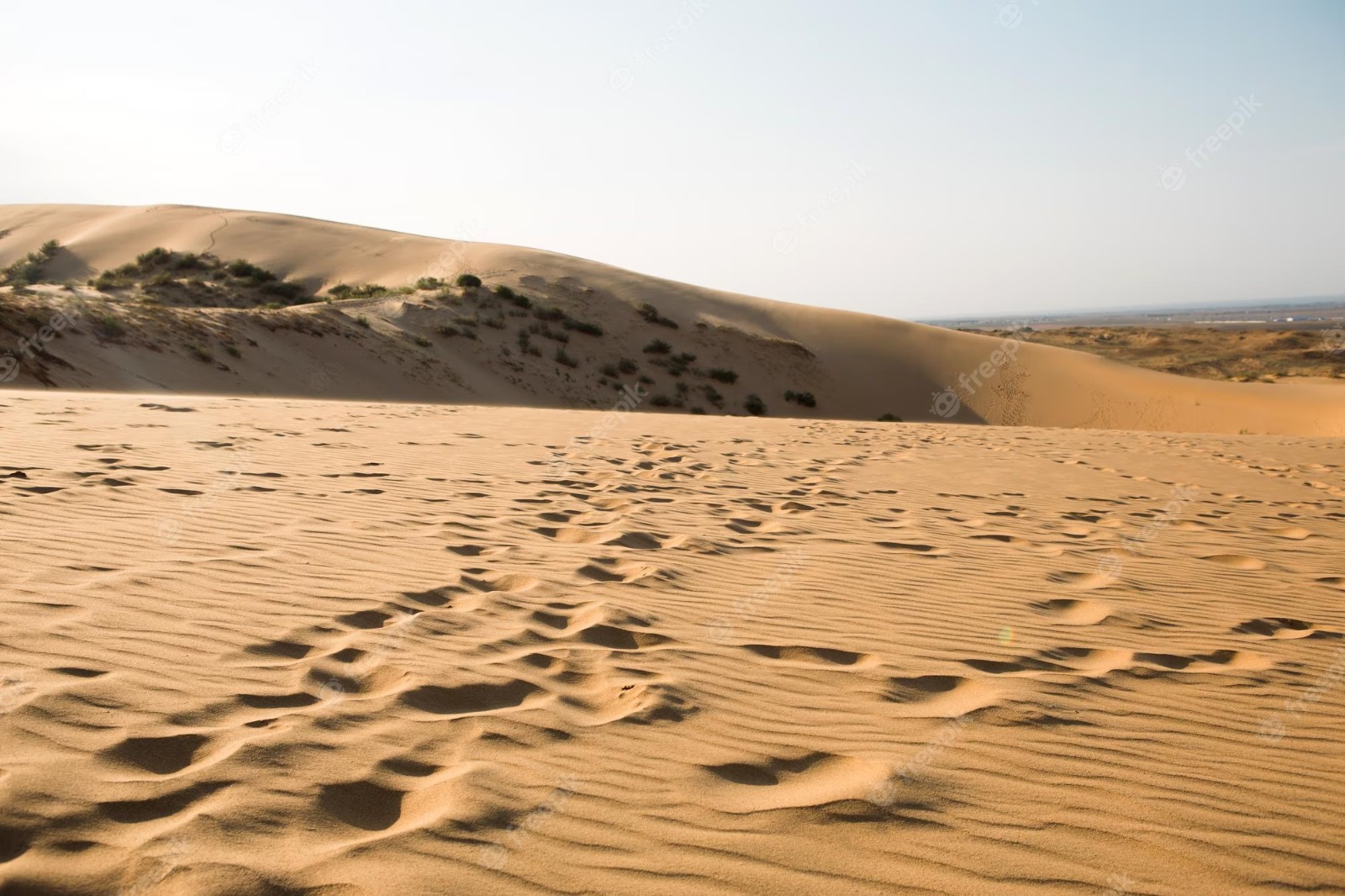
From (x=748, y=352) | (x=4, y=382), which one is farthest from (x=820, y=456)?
(x=748, y=352)

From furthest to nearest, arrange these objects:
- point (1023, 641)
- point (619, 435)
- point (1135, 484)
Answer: point (619, 435), point (1135, 484), point (1023, 641)

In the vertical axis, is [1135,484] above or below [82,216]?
below

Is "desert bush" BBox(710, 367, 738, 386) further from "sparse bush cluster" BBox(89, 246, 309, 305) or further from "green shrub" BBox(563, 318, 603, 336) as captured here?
"sparse bush cluster" BBox(89, 246, 309, 305)

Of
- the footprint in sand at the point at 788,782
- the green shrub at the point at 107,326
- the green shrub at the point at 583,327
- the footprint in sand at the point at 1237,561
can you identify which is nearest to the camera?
the footprint in sand at the point at 788,782

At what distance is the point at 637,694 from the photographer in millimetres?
2951

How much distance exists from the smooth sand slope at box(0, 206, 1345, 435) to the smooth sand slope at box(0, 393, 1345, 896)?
1188 cm

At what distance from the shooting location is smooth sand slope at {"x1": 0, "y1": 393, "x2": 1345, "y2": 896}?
202 cm

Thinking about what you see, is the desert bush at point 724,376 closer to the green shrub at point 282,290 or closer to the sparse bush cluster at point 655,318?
the sparse bush cluster at point 655,318

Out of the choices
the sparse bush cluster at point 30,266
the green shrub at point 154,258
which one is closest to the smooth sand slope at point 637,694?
the green shrub at point 154,258

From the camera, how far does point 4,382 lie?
505 inches

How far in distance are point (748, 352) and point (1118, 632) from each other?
28.0m

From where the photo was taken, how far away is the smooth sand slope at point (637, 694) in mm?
2021

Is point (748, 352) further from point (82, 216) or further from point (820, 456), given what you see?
point (82, 216)

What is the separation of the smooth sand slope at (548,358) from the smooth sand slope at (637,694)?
1188 cm
